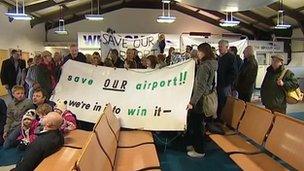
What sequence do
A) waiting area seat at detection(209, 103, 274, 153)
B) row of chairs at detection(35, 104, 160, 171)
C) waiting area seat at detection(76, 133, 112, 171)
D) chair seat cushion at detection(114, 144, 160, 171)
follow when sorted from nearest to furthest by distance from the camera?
A: 1. waiting area seat at detection(76, 133, 112, 171)
2. row of chairs at detection(35, 104, 160, 171)
3. chair seat cushion at detection(114, 144, 160, 171)
4. waiting area seat at detection(209, 103, 274, 153)

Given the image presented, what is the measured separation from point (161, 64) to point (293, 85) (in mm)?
2225

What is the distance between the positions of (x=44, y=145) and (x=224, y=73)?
11.2ft

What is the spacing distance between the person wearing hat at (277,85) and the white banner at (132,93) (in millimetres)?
1049

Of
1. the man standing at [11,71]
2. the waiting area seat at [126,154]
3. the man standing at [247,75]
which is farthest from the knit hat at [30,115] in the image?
the man standing at [11,71]

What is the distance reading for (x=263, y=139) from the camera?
3.77 metres

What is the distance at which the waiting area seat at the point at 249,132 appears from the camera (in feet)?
12.6

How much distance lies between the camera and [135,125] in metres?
4.91

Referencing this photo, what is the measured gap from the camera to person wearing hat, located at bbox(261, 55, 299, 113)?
14.5 ft

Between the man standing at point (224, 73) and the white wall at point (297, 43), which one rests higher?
the white wall at point (297, 43)

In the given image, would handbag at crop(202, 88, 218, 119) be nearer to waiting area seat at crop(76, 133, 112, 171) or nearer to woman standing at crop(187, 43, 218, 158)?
woman standing at crop(187, 43, 218, 158)

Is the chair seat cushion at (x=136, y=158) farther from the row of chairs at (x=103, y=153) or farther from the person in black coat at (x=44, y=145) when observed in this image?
the person in black coat at (x=44, y=145)

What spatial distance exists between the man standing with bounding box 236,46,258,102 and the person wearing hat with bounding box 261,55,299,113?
91 cm

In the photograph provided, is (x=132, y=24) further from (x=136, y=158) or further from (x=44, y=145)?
(x=44, y=145)

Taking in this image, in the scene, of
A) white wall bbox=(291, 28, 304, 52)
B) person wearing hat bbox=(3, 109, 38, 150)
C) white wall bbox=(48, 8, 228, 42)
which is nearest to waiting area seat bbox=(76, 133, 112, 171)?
person wearing hat bbox=(3, 109, 38, 150)
